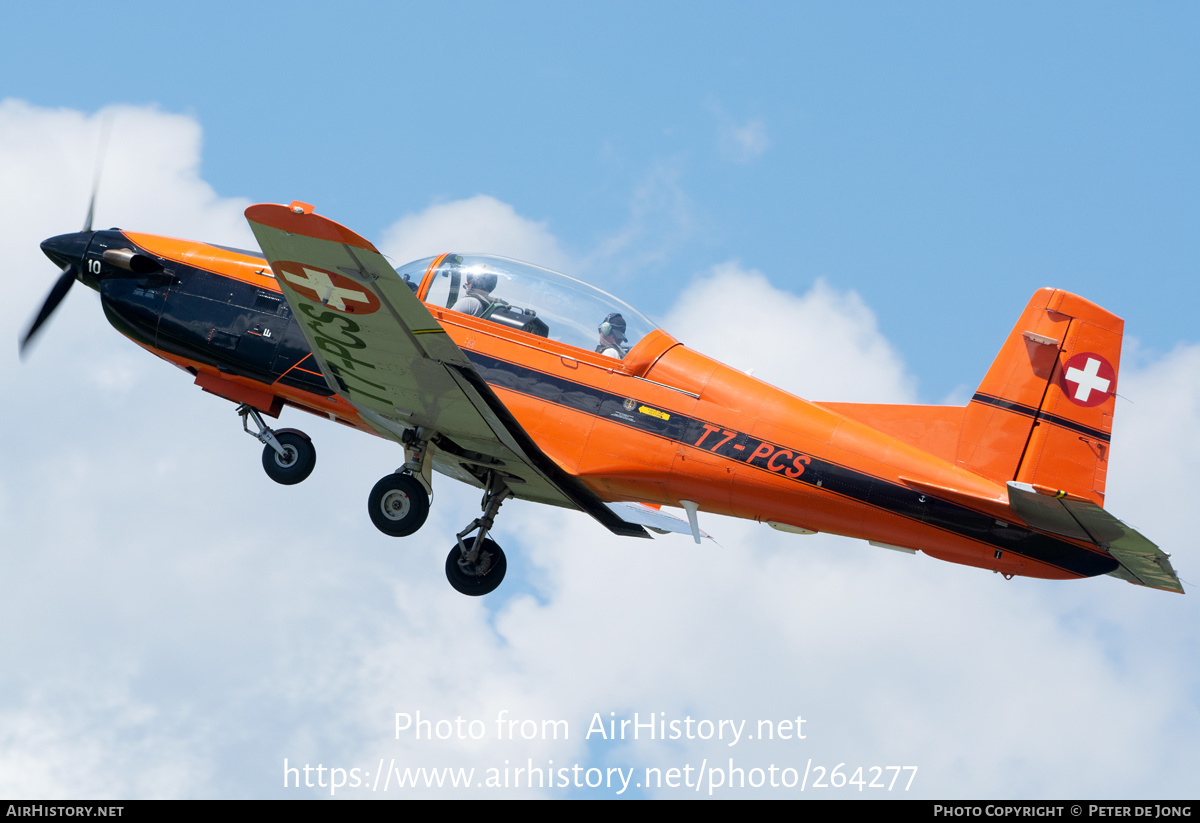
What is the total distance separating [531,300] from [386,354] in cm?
170

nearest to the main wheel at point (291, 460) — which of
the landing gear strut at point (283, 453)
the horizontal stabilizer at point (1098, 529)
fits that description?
the landing gear strut at point (283, 453)

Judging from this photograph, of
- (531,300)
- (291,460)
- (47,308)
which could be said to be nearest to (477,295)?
(531,300)

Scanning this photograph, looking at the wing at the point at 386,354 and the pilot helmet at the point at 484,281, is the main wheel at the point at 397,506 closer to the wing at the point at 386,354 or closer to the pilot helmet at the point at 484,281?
the wing at the point at 386,354

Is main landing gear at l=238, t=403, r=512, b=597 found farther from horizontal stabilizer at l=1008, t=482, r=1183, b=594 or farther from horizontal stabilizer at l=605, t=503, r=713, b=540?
horizontal stabilizer at l=1008, t=482, r=1183, b=594

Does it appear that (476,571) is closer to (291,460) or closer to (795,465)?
(291,460)

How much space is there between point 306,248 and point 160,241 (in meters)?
4.08

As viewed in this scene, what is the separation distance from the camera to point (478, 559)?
1248cm

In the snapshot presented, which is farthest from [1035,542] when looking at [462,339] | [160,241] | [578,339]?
[160,241]

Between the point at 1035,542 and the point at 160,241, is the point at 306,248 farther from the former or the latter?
the point at 1035,542

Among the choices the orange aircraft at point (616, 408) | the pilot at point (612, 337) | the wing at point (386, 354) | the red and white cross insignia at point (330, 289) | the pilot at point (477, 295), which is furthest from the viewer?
the pilot at point (477, 295)

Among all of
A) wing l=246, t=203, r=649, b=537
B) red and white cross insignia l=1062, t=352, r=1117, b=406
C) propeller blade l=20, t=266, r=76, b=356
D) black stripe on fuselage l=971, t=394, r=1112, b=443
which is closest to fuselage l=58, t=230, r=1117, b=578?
wing l=246, t=203, r=649, b=537

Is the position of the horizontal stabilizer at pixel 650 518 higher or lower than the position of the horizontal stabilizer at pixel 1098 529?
lower

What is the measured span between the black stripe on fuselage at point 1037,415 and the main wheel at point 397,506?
17.5ft

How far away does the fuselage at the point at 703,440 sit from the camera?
10.3 metres
